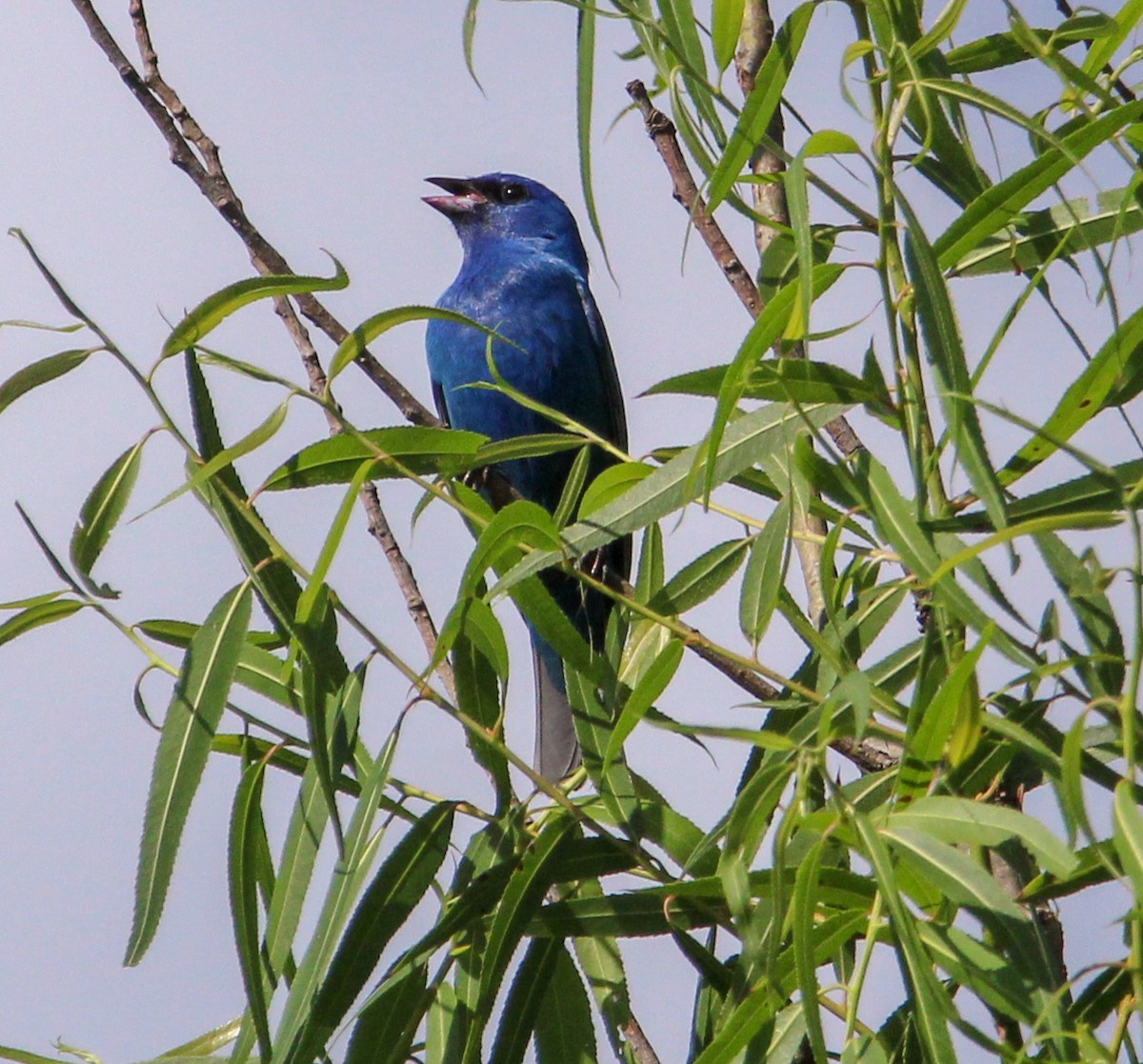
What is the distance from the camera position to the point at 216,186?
2.63m

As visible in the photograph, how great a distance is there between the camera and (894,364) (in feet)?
5.32

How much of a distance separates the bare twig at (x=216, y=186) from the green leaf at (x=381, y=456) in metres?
0.46

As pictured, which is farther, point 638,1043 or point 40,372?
point 638,1043

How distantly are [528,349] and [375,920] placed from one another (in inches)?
140

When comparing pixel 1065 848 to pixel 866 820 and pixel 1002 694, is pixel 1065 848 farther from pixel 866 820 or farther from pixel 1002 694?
pixel 1002 694

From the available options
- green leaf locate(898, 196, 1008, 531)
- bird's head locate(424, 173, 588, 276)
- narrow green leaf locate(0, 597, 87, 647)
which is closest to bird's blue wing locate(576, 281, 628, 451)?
bird's head locate(424, 173, 588, 276)

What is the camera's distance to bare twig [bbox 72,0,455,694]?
2566 mm

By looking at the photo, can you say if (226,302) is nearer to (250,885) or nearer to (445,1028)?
(250,885)

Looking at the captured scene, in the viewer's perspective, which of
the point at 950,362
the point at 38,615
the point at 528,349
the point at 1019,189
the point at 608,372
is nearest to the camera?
the point at 950,362

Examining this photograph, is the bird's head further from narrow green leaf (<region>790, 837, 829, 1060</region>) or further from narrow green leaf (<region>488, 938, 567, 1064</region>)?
narrow green leaf (<region>790, 837, 829, 1060</region>)

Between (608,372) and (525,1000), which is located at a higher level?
(608,372)

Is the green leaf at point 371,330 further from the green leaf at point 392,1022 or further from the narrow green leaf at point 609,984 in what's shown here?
the narrow green leaf at point 609,984

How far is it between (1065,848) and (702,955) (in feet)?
2.12

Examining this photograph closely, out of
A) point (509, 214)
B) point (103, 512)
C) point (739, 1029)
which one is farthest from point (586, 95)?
point (509, 214)
